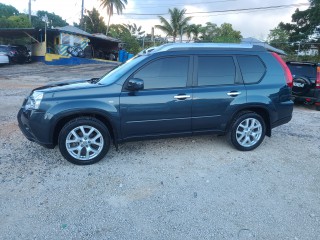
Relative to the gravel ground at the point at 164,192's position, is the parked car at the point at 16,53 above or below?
above

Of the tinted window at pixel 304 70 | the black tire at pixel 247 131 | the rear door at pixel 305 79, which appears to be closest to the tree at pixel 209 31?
the tinted window at pixel 304 70

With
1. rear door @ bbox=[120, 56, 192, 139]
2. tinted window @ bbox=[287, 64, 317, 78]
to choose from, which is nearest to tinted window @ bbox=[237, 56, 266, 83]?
rear door @ bbox=[120, 56, 192, 139]

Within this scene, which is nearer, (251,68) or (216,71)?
(216,71)

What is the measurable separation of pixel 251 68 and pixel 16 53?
21.6 metres

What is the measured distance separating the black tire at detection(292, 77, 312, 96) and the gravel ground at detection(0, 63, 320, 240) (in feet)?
10.6

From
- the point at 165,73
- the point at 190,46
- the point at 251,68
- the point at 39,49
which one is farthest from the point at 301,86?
the point at 39,49

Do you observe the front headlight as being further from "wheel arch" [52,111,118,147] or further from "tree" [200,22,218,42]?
"tree" [200,22,218,42]

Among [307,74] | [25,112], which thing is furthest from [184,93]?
[307,74]

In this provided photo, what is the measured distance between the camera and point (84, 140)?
3.73 meters

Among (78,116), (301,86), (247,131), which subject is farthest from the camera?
(301,86)

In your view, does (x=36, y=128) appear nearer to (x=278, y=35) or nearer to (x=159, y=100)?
(x=159, y=100)

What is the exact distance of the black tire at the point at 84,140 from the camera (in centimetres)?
364

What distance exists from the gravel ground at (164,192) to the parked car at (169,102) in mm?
377

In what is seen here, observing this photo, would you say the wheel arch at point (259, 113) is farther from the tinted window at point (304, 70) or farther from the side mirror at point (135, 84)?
the tinted window at point (304, 70)
